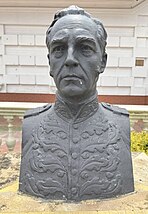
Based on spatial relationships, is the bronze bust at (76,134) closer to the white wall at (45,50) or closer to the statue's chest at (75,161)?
the statue's chest at (75,161)

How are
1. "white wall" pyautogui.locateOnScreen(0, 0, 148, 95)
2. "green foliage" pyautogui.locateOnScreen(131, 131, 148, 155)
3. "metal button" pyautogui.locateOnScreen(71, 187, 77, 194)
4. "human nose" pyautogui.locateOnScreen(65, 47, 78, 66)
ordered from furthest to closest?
"white wall" pyautogui.locateOnScreen(0, 0, 148, 95) → "green foliage" pyautogui.locateOnScreen(131, 131, 148, 155) → "metal button" pyautogui.locateOnScreen(71, 187, 77, 194) → "human nose" pyautogui.locateOnScreen(65, 47, 78, 66)

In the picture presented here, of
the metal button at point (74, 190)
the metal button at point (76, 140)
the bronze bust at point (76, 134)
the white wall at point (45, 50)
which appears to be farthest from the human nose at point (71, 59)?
the white wall at point (45, 50)

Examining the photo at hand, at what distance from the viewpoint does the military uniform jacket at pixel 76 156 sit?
158cm

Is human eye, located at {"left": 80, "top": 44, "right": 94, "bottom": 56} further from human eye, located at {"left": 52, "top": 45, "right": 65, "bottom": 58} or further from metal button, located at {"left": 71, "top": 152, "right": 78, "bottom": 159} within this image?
metal button, located at {"left": 71, "top": 152, "right": 78, "bottom": 159}

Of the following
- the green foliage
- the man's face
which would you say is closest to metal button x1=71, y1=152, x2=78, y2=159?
the man's face

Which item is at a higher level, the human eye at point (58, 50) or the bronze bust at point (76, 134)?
the human eye at point (58, 50)

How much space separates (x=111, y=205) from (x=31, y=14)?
156 inches

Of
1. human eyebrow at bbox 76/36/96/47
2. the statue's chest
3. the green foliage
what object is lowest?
the green foliage

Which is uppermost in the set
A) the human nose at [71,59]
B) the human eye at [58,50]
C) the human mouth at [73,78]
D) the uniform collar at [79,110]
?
the human eye at [58,50]

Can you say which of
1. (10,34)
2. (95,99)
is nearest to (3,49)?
(10,34)

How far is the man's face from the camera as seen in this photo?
4.85 ft

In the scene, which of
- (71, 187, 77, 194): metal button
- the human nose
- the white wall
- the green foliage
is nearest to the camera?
the human nose

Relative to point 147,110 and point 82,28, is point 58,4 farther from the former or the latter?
point 82,28

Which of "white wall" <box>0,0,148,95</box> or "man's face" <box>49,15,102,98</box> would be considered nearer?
"man's face" <box>49,15,102,98</box>
